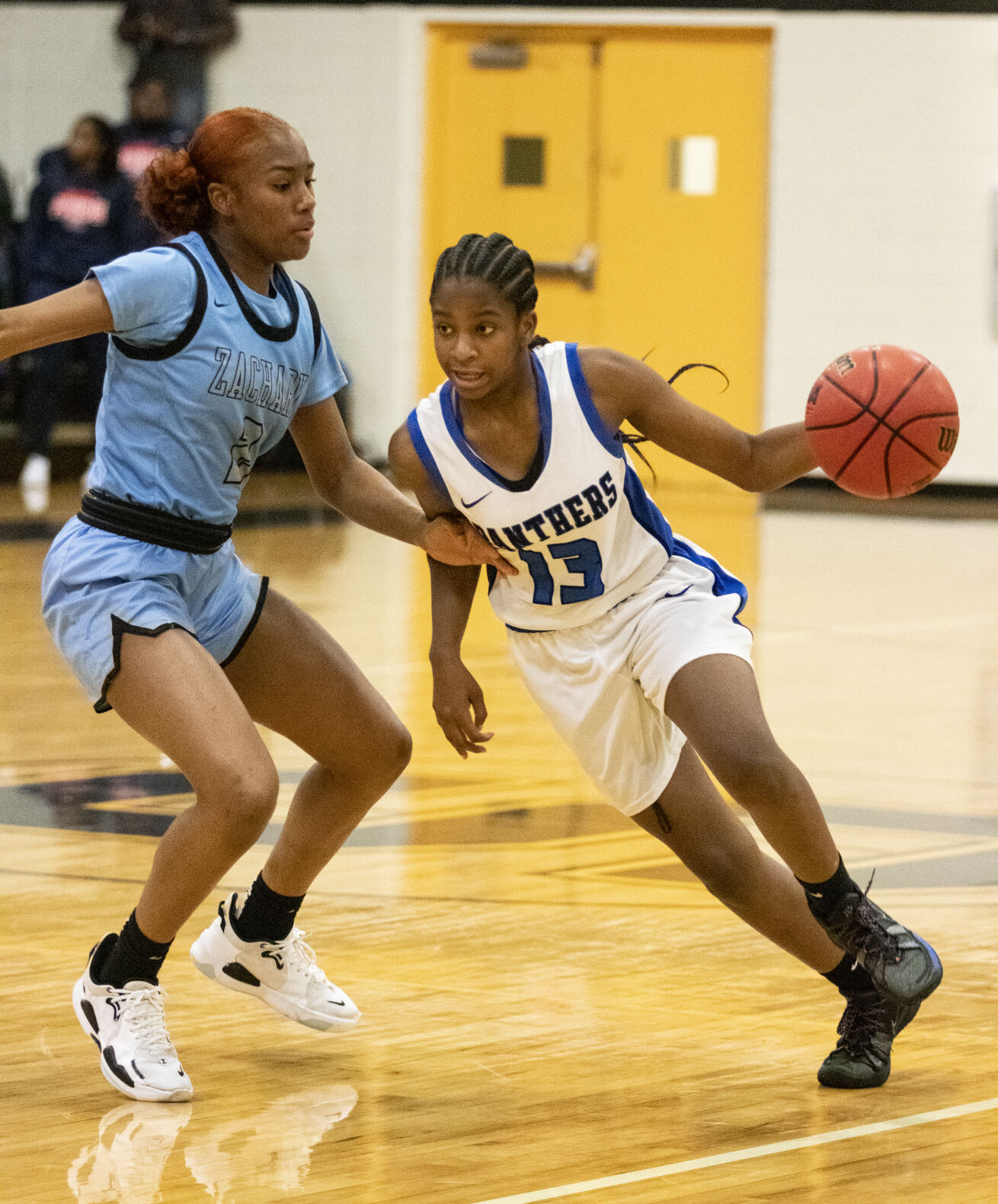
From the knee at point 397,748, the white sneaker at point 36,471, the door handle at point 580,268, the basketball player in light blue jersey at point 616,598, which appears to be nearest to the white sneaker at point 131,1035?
the knee at point 397,748

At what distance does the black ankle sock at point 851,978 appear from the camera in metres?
3.37

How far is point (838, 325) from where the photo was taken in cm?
1429

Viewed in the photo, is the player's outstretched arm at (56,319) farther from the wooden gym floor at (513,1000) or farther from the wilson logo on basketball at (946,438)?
the wilson logo on basketball at (946,438)

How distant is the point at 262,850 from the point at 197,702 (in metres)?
1.81

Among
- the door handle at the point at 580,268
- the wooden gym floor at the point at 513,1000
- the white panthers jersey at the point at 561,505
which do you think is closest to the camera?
the wooden gym floor at the point at 513,1000

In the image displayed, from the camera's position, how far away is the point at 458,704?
348 cm

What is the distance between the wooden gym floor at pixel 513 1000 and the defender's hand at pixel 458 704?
51cm

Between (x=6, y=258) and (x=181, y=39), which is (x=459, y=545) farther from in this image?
(x=181, y=39)

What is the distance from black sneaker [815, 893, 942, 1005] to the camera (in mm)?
3320

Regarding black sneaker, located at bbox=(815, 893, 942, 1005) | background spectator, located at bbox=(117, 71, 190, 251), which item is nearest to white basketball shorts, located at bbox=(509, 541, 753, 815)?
black sneaker, located at bbox=(815, 893, 942, 1005)

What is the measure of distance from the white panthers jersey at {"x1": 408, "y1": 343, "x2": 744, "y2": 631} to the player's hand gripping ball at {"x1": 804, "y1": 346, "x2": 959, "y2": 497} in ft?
1.05

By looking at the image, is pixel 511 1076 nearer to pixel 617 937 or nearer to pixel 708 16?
pixel 617 937

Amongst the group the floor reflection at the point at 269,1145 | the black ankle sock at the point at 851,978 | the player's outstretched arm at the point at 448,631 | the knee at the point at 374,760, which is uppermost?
the player's outstretched arm at the point at 448,631

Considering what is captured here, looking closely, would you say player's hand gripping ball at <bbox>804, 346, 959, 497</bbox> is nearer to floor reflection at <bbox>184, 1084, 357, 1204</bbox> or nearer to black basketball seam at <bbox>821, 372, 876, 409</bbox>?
black basketball seam at <bbox>821, 372, 876, 409</bbox>
